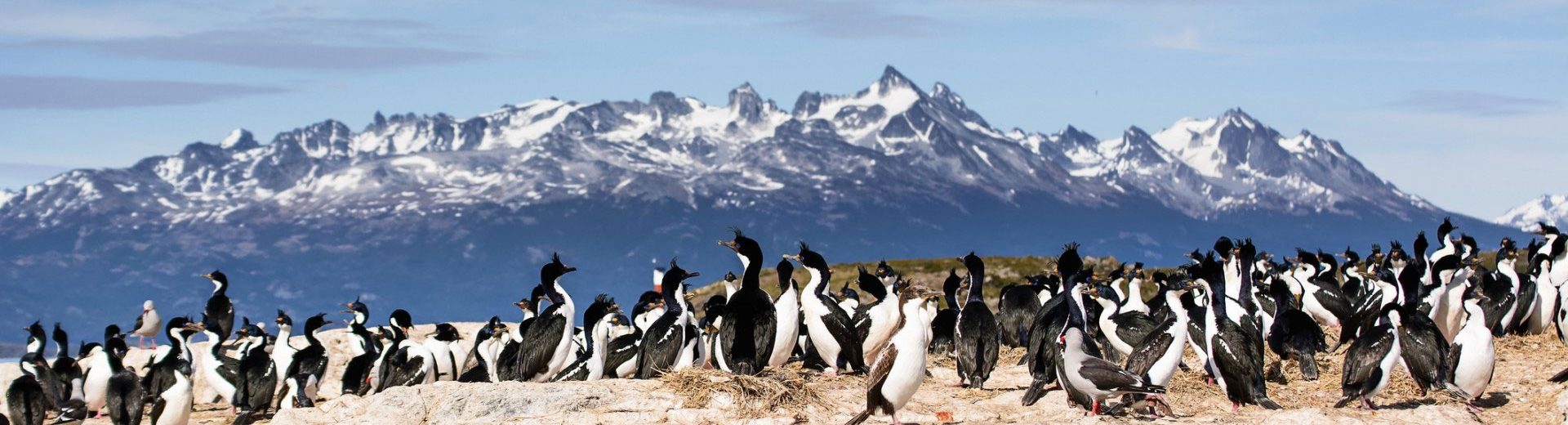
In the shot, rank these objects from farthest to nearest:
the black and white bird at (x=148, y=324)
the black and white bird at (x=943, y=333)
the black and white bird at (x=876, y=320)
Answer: the black and white bird at (x=148, y=324), the black and white bird at (x=943, y=333), the black and white bird at (x=876, y=320)

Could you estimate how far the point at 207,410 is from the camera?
31.6 metres

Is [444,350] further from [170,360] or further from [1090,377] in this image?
[1090,377]

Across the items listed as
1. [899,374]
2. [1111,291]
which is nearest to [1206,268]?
[1111,291]

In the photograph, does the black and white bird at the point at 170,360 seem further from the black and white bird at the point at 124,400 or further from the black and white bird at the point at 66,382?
the black and white bird at the point at 66,382

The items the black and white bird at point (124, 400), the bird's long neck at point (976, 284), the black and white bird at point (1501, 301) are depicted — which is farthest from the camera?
the black and white bird at point (124, 400)

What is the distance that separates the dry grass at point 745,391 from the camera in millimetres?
20750

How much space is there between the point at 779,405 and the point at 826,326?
3577 millimetres

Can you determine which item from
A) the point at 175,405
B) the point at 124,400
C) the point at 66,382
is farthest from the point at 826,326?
the point at 66,382

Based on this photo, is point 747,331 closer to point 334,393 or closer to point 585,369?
point 585,369

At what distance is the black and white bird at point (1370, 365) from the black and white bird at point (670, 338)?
9760 millimetres

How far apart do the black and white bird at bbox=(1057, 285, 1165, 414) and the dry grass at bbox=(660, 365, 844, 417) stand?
11.1 ft

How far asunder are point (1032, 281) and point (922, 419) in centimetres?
1549

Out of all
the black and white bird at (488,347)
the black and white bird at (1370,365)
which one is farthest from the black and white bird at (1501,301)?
the black and white bird at (488,347)

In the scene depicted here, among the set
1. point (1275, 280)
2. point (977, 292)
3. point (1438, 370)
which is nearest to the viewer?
point (1438, 370)
